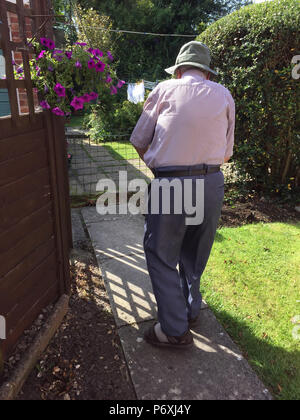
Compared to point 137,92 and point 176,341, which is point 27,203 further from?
point 137,92

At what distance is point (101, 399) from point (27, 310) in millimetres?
780

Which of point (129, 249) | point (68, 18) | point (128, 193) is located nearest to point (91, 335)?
point (129, 249)

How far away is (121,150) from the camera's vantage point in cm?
873

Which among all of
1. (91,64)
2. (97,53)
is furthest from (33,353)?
(97,53)

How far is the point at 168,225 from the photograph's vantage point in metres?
1.99

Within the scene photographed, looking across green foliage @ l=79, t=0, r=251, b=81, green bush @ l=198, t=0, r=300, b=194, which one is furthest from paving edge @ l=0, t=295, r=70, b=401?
green foliage @ l=79, t=0, r=251, b=81

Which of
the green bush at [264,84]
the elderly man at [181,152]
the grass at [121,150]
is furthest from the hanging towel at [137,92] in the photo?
the elderly man at [181,152]

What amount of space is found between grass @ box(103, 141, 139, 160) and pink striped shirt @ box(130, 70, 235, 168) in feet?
19.3

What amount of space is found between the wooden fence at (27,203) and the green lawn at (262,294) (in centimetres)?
147

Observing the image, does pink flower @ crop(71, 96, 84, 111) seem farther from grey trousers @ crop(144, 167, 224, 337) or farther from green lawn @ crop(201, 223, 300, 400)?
green lawn @ crop(201, 223, 300, 400)

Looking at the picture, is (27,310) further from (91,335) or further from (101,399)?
(101,399)

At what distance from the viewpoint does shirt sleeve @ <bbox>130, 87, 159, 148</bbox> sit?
1.98 metres

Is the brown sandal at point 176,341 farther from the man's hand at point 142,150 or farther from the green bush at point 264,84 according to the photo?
the green bush at point 264,84

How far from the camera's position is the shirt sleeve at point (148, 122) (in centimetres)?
198
